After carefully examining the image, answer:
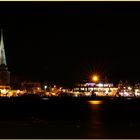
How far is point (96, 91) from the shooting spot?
120 metres

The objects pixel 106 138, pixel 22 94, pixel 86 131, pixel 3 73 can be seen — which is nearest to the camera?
pixel 106 138

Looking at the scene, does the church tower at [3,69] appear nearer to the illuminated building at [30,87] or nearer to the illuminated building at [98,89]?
the illuminated building at [30,87]

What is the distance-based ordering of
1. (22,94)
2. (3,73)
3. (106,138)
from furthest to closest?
(3,73) → (22,94) → (106,138)

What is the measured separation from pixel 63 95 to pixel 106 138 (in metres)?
95.6

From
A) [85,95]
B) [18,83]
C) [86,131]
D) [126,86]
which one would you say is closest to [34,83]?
[18,83]

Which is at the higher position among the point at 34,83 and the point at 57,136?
the point at 34,83

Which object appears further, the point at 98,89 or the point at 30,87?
the point at 98,89

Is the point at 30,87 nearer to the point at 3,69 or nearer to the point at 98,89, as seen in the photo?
the point at 3,69

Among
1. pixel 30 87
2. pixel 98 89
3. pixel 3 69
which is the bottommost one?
pixel 98 89

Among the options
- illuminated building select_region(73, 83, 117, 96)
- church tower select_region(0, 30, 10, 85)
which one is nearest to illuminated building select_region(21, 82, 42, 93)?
church tower select_region(0, 30, 10, 85)

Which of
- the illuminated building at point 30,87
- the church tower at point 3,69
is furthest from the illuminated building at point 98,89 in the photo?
the church tower at point 3,69

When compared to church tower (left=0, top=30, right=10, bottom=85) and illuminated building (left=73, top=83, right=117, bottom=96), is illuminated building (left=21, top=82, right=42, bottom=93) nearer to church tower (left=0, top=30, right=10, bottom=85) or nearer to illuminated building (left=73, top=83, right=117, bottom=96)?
church tower (left=0, top=30, right=10, bottom=85)

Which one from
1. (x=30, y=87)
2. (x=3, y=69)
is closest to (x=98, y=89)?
(x=30, y=87)

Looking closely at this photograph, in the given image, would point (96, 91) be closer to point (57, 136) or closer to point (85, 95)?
point (85, 95)
